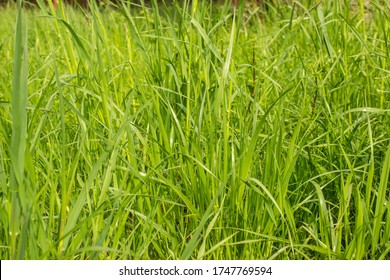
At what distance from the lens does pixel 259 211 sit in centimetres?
142

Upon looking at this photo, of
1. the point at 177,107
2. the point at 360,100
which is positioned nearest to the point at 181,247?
the point at 177,107

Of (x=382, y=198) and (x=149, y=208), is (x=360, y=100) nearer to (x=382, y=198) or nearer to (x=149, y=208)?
(x=382, y=198)

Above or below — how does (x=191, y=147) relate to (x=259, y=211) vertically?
above

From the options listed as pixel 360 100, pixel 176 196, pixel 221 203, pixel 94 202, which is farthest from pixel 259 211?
pixel 360 100

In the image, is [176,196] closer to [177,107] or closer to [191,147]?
[191,147]
